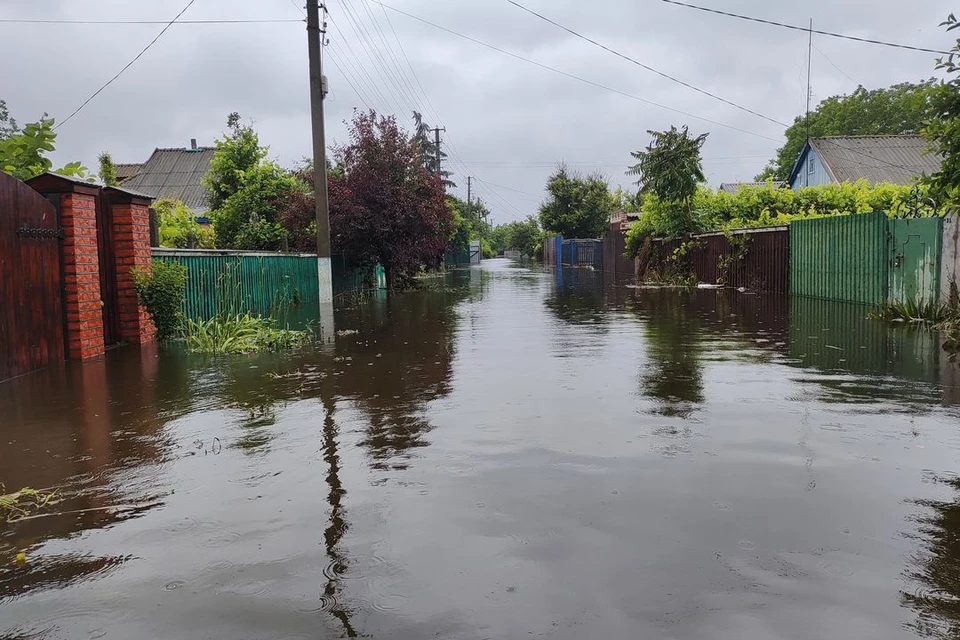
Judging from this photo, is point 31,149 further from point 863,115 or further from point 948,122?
point 863,115

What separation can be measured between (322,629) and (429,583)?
0.52 metres

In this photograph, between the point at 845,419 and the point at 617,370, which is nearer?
the point at 845,419

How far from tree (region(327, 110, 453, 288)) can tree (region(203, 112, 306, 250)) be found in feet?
6.51

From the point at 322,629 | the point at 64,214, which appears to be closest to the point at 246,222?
the point at 64,214

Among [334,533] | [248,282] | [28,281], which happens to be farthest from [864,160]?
[334,533]

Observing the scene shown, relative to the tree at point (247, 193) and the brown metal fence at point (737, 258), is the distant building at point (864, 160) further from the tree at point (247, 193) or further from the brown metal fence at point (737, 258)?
the tree at point (247, 193)

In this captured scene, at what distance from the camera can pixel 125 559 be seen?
358cm

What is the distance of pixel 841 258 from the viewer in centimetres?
1677

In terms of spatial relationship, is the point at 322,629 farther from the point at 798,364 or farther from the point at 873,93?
the point at 873,93

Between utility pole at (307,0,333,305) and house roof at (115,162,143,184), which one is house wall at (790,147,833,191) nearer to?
utility pole at (307,0,333,305)

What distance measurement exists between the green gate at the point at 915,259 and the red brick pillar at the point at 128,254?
1228cm

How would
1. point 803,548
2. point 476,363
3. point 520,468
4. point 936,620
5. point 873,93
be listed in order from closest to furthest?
point 936,620 → point 803,548 → point 520,468 → point 476,363 → point 873,93

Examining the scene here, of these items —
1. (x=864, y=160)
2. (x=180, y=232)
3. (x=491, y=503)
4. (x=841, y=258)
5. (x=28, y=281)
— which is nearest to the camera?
(x=491, y=503)

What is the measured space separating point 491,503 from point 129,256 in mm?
8663
